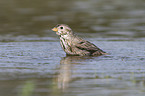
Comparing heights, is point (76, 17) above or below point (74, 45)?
above

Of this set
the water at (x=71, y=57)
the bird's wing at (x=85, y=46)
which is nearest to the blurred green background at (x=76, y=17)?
the water at (x=71, y=57)

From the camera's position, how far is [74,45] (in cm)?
1300

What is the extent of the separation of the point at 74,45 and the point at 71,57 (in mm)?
590

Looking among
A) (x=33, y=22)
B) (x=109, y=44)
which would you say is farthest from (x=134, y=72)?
(x=33, y=22)

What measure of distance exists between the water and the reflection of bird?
1.16 ft

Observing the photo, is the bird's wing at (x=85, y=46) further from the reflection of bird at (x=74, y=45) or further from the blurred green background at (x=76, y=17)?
the blurred green background at (x=76, y=17)

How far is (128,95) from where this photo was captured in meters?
7.56

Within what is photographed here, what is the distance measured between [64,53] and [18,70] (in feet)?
10.9

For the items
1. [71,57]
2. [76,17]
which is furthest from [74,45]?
[76,17]

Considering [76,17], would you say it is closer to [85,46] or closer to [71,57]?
[85,46]

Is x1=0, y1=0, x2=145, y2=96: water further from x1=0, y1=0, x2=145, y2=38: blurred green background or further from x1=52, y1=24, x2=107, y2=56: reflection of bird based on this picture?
x1=52, y1=24, x2=107, y2=56: reflection of bird

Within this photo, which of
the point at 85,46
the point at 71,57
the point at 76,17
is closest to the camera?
the point at 71,57

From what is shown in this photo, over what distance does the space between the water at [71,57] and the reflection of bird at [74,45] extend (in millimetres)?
355

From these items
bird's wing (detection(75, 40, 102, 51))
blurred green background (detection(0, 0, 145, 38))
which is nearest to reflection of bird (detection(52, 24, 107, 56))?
bird's wing (detection(75, 40, 102, 51))
